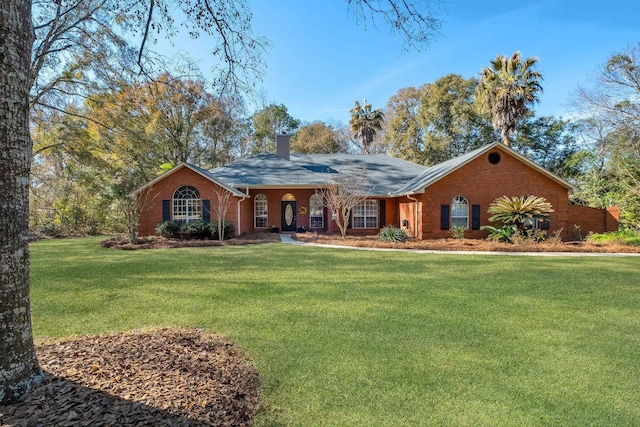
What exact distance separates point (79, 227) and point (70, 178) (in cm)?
326

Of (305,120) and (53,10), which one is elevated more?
(305,120)

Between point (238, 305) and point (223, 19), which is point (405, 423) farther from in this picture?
point (223, 19)

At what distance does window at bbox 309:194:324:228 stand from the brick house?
0.06 m

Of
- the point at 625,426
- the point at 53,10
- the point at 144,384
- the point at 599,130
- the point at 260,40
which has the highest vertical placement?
the point at 53,10

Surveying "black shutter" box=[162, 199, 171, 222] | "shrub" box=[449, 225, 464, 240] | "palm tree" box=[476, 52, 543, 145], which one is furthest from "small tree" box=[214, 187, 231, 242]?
"palm tree" box=[476, 52, 543, 145]

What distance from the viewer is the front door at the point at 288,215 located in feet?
67.2

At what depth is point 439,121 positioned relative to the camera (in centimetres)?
3067

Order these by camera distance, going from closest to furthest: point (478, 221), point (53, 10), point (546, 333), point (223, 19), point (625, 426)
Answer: point (625, 426) → point (546, 333) → point (223, 19) → point (53, 10) → point (478, 221)

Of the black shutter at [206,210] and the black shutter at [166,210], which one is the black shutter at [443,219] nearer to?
the black shutter at [206,210]

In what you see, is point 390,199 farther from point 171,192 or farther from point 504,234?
point 171,192

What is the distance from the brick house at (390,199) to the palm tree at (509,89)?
763 cm

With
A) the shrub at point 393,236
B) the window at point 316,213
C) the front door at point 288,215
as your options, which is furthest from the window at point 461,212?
the front door at point 288,215

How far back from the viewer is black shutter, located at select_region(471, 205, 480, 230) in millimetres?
16891

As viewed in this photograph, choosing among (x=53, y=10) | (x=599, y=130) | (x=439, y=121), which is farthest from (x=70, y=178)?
(x=599, y=130)
